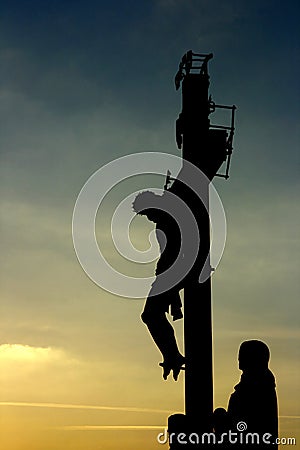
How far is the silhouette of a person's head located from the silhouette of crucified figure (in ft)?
5.64

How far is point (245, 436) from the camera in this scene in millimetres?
11625

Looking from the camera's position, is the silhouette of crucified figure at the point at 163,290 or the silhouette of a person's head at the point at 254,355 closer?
the silhouette of a person's head at the point at 254,355

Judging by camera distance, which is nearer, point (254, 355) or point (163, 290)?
point (254, 355)

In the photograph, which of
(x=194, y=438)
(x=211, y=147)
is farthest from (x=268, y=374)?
(x=211, y=147)

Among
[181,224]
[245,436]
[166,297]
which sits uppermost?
[181,224]

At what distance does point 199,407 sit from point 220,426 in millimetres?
668

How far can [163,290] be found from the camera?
13289mm

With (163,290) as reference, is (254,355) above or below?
below

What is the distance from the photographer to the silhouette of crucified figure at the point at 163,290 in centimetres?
1332

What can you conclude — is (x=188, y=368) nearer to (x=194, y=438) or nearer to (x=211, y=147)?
(x=194, y=438)

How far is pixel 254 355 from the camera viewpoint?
11.6 meters

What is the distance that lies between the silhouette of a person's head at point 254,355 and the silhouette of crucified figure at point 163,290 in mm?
1718

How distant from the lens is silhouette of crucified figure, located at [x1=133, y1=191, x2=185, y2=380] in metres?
13.3

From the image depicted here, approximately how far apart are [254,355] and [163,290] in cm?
207
